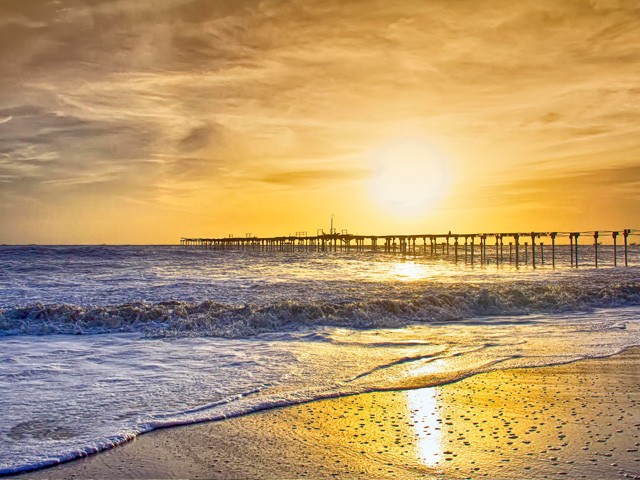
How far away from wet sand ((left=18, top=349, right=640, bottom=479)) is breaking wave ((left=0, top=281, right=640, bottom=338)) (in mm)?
6177

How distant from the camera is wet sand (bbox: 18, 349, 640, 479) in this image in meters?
4.11

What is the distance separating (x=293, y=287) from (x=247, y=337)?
12036 millimetres

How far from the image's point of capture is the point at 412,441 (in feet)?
15.2

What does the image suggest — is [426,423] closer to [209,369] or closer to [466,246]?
[209,369]

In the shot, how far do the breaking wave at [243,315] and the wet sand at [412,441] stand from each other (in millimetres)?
6177

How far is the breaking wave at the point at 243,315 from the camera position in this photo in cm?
1210

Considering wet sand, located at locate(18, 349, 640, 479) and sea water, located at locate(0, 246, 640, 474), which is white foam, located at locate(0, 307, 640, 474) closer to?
sea water, located at locate(0, 246, 640, 474)

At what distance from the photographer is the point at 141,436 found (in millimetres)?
5016

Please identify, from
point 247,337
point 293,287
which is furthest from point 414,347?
point 293,287

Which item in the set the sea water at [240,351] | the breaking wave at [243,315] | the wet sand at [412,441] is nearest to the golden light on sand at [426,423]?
the wet sand at [412,441]

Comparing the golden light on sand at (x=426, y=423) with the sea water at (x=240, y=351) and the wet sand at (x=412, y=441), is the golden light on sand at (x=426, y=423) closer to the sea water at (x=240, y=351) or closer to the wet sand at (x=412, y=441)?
the wet sand at (x=412, y=441)

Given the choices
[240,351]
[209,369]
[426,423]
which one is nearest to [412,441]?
[426,423]

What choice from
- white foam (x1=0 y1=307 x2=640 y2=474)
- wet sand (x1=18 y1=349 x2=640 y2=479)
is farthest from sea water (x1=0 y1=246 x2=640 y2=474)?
wet sand (x1=18 y1=349 x2=640 y2=479)

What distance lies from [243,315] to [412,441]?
8.72m
